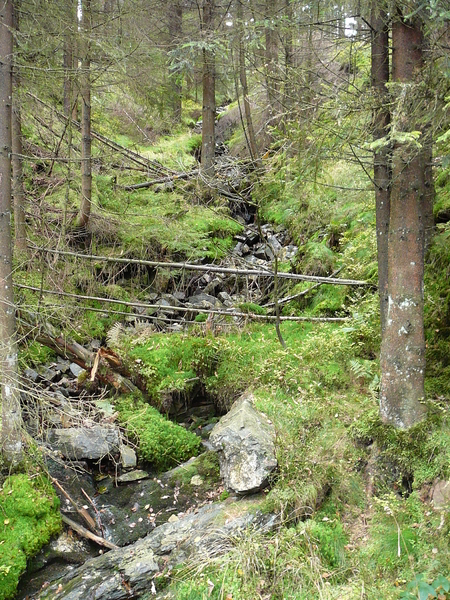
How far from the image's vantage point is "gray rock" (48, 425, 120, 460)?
622cm

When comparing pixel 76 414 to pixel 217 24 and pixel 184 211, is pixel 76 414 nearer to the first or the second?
pixel 184 211

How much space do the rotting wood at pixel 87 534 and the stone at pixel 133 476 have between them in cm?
100

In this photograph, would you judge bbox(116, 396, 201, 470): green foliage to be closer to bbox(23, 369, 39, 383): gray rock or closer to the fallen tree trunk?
the fallen tree trunk

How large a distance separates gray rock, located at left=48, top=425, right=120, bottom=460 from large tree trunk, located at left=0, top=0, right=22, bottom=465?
3.64 ft

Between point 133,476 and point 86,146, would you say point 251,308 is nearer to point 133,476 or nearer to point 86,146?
point 133,476

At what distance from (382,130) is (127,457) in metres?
5.26

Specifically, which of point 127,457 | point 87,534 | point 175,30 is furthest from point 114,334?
point 175,30

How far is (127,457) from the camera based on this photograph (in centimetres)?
643

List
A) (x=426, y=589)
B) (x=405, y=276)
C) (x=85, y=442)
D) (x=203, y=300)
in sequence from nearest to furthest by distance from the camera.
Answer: (x=426, y=589)
(x=405, y=276)
(x=85, y=442)
(x=203, y=300)

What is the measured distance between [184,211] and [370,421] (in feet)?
23.4

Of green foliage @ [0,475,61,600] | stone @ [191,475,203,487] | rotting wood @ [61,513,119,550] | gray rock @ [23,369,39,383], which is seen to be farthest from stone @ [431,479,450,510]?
gray rock @ [23,369,39,383]

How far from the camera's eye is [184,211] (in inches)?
416

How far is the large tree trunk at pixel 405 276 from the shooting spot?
4227 millimetres

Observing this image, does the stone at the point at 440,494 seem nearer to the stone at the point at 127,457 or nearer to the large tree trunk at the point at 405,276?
the large tree trunk at the point at 405,276
